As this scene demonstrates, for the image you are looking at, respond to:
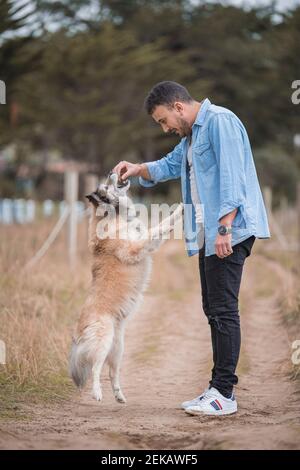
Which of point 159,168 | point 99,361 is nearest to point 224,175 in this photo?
point 159,168

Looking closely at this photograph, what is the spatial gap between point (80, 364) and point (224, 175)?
1.70m

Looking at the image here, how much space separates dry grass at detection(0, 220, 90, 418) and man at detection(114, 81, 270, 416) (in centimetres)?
126

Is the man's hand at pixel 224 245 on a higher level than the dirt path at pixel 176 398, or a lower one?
higher

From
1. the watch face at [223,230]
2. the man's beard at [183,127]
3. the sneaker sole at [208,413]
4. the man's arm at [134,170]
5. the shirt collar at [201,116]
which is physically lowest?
the sneaker sole at [208,413]

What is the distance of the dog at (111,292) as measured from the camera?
15.6 ft

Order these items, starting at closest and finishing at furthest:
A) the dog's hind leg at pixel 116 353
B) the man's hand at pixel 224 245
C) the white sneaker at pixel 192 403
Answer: the man's hand at pixel 224 245 < the white sneaker at pixel 192 403 < the dog's hind leg at pixel 116 353

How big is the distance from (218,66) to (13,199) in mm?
15514

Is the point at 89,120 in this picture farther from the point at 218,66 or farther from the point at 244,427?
the point at 244,427

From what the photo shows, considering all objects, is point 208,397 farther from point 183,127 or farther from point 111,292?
point 183,127

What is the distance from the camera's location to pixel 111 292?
500 centimetres

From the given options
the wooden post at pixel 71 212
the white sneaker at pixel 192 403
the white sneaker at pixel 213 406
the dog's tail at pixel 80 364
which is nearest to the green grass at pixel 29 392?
the dog's tail at pixel 80 364

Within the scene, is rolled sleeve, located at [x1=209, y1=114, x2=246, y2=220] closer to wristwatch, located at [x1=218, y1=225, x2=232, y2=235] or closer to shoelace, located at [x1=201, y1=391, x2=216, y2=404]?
wristwatch, located at [x1=218, y1=225, x2=232, y2=235]

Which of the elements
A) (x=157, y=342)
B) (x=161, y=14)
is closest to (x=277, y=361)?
(x=157, y=342)

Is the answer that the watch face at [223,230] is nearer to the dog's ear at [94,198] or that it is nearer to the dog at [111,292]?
the dog at [111,292]
